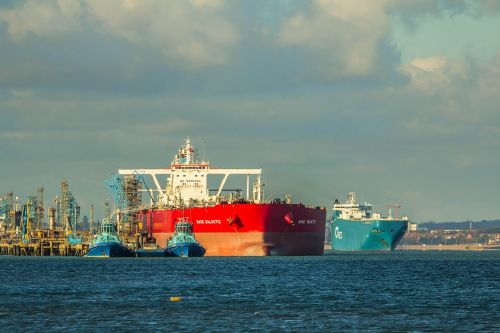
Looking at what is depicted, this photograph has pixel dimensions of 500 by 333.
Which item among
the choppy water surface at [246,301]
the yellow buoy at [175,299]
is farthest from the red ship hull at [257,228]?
the yellow buoy at [175,299]

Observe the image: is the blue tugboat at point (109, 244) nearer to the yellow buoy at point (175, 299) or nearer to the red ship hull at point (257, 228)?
the red ship hull at point (257, 228)

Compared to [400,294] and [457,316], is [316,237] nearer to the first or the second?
[400,294]

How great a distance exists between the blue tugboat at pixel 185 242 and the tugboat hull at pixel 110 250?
7.30 meters

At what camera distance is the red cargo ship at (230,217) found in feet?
437

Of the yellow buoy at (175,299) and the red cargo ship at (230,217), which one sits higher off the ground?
the red cargo ship at (230,217)

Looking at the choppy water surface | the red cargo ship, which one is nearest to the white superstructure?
the red cargo ship

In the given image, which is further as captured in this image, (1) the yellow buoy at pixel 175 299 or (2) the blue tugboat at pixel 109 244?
(2) the blue tugboat at pixel 109 244

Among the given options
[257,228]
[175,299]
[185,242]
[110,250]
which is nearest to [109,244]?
[110,250]

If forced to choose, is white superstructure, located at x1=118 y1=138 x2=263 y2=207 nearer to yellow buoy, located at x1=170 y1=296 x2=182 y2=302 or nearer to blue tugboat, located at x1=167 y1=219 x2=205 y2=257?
blue tugboat, located at x1=167 y1=219 x2=205 y2=257

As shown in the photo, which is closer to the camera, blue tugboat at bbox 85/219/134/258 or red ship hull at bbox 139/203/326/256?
red ship hull at bbox 139/203/326/256

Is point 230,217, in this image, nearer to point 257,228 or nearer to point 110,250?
point 257,228

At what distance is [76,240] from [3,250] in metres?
25.4

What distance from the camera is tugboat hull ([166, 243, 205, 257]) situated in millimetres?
137125

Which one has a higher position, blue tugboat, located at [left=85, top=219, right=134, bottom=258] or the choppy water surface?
blue tugboat, located at [left=85, top=219, right=134, bottom=258]
